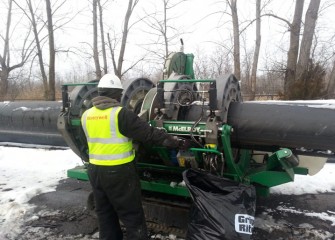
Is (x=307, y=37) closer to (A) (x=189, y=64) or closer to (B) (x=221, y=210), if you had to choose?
(A) (x=189, y=64)

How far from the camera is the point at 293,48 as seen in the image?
37.3ft

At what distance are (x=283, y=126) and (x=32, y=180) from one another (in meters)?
4.59

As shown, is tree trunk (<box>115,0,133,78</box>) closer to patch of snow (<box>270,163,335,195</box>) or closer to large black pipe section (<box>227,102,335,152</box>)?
patch of snow (<box>270,163,335,195</box>)

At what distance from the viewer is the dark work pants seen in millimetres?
3176

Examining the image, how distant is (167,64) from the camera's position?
5.00 metres

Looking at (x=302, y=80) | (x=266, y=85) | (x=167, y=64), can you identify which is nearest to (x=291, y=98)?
(x=302, y=80)

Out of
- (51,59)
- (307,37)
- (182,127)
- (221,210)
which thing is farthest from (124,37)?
(221,210)

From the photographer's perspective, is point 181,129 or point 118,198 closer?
point 118,198

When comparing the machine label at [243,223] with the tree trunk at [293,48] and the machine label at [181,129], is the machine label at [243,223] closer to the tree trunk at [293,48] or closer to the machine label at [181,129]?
the machine label at [181,129]

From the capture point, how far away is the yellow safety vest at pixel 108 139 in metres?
3.15

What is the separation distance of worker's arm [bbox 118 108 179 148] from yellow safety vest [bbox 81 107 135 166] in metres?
0.06

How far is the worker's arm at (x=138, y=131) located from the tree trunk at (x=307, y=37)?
8.84 meters

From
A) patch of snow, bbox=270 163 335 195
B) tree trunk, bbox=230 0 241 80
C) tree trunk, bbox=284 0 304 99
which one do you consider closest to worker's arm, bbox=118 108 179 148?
patch of snow, bbox=270 163 335 195

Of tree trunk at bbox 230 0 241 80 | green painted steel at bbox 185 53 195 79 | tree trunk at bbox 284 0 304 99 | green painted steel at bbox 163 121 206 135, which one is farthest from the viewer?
tree trunk at bbox 230 0 241 80
